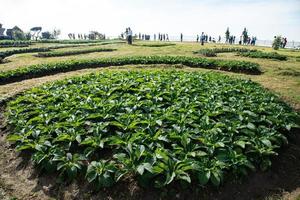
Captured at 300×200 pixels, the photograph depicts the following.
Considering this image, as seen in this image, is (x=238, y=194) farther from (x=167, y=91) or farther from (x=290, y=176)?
(x=167, y=91)

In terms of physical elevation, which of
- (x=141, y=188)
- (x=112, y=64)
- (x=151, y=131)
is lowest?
(x=141, y=188)

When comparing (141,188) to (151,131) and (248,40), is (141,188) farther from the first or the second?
(248,40)

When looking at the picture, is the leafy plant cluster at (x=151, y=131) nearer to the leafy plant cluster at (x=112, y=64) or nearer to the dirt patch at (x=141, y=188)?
the dirt patch at (x=141, y=188)

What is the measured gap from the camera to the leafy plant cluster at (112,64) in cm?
1507

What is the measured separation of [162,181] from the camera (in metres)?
5.57

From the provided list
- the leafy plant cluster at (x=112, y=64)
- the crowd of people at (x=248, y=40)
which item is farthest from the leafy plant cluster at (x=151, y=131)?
the crowd of people at (x=248, y=40)

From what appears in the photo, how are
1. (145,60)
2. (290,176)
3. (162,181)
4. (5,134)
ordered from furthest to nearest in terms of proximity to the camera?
(145,60)
(5,134)
(290,176)
(162,181)

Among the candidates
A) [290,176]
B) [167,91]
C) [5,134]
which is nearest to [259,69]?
[167,91]

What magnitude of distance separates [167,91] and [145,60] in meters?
9.05

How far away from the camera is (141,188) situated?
18.6ft

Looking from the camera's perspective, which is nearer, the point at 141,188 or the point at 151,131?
the point at 141,188

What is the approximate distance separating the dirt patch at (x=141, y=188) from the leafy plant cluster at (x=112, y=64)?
9.05m

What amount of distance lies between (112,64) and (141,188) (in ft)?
43.0

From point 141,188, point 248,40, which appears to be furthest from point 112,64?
point 248,40
